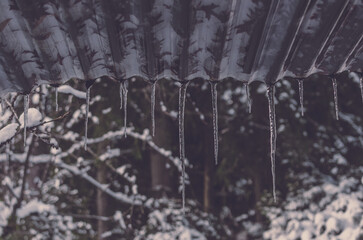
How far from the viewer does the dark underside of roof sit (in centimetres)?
125

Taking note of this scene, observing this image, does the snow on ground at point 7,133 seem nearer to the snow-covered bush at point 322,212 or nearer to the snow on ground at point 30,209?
the snow on ground at point 30,209

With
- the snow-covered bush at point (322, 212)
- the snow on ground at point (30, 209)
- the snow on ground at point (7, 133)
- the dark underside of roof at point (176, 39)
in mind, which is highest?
the dark underside of roof at point (176, 39)

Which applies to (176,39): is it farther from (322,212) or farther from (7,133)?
(322,212)

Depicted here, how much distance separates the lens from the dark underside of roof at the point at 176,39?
125cm

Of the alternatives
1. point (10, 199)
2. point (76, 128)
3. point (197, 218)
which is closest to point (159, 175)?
point (197, 218)

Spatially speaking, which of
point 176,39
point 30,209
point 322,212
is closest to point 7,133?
point 176,39

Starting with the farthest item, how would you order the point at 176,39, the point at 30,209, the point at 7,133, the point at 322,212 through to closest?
the point at 322,212 < the point at 30,209 < the point at 7,133 < the point at 176,39

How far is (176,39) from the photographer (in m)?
1.41

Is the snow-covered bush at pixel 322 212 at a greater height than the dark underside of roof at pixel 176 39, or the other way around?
the dark underside of roof at pixel 176 39

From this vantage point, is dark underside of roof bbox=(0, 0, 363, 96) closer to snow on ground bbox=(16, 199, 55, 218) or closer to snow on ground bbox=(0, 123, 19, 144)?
snow on ground bbox=(0, 123, 19, 144)

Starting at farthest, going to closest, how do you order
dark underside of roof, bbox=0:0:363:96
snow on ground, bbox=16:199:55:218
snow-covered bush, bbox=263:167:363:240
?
1. snow-covered bush, bbox=263:167:363:240
2. snow on ground, bbox=16:199:55:218
3. dark underside of roof, bbox=0:0:363:96

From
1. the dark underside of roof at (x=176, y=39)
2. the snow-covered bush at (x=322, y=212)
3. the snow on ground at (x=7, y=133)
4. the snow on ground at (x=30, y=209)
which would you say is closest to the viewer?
the dark underside of roof at (x=176, y=39)

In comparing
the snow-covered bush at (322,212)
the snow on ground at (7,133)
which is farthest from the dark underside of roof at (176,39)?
the snow-covered bush at (322,212)

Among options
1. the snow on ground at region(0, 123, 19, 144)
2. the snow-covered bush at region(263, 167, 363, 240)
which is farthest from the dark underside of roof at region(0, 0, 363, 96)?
the snow-covered bush at region(263, 167, 363, 240)
